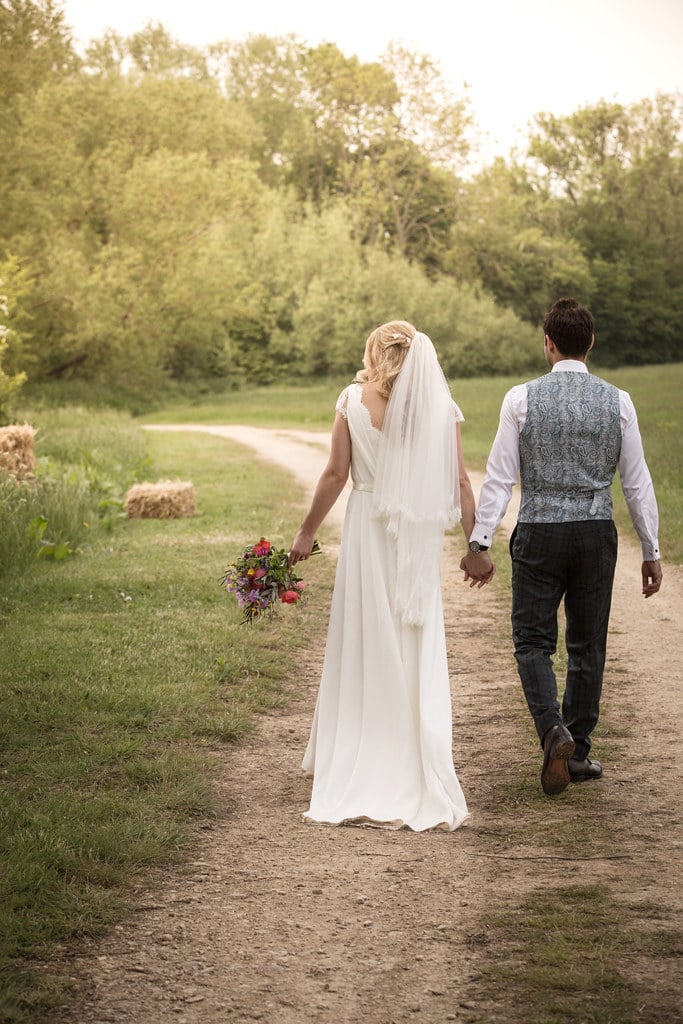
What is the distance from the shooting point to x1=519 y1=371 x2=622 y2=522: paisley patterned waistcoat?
5.32 m

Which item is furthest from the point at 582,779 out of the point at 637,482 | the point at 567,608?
the point at 637,482

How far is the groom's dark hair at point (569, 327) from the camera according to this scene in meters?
5.40

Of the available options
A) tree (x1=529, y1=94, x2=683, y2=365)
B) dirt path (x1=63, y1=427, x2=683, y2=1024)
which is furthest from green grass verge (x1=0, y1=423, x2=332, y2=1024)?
tree (x1=529, y1=94, x2=683, y2=365)

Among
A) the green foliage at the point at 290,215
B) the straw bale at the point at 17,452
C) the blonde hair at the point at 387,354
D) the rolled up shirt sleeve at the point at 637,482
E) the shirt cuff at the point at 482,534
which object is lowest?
the straw bale at the point at 17,452

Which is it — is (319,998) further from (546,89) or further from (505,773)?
(546,89)

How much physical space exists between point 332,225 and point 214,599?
4493 cm

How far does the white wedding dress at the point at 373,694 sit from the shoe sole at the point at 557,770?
424 millimetres

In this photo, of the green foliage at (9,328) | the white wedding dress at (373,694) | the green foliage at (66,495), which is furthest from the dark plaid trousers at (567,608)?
the green foliage at (9,328)

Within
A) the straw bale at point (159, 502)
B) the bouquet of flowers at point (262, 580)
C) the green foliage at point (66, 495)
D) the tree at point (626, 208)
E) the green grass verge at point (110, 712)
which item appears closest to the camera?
the green grass verge at point (110, 712)

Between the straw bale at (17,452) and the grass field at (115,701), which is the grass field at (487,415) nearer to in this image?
the grass field at (115,701)

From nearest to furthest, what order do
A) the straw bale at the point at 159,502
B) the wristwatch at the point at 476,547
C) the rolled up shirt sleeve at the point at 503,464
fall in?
the rolled up shirt sleeve at the point at 503,464
the wristwatch at the point at 476,547
the straw bale at the point at 159,502

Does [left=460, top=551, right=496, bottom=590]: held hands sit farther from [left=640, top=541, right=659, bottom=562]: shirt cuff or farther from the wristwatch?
[left=640, top=541, right=659, bottom=562]: shirt cuff

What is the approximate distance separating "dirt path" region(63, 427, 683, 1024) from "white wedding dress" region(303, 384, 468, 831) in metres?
0.19

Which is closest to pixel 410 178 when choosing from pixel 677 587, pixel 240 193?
pixel 240 193
